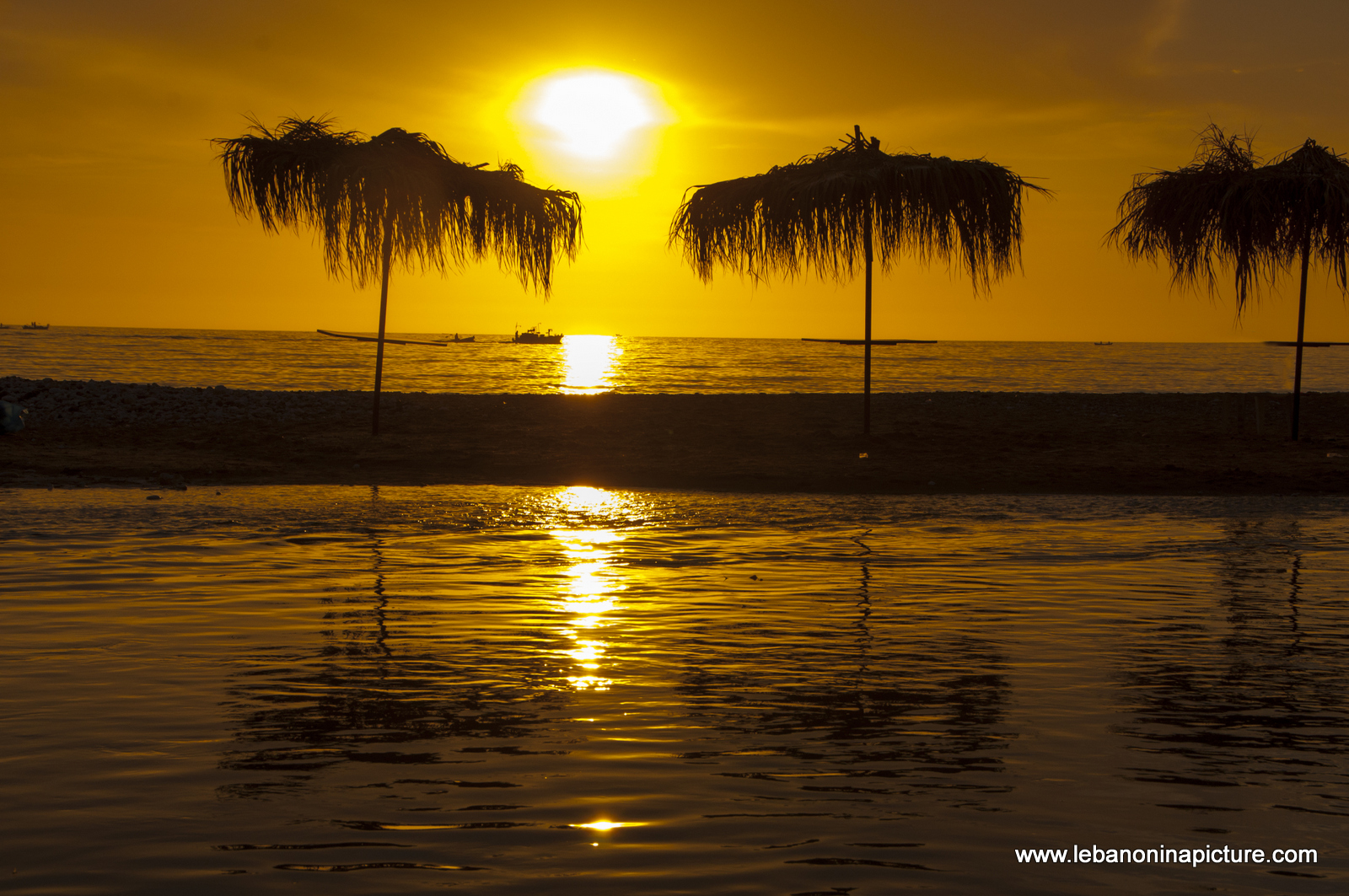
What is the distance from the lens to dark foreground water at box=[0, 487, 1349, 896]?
3.10 m

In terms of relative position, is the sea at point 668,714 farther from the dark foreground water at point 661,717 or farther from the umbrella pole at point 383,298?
the umbrella pole at point 383,298

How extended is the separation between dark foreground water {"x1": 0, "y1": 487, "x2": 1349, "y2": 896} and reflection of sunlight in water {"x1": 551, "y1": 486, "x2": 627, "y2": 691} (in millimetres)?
43

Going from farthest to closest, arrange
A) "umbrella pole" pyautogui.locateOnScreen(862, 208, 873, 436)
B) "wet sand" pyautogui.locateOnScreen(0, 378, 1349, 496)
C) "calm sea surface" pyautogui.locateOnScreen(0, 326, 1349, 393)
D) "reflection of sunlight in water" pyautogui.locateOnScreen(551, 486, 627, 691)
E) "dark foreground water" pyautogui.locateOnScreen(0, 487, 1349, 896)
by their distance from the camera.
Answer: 1. "calm sea surface" pyautogui.locateOnScreen(0, 326, 1349, 393)
2. "umbrella pole" pyautogui.locateOnScreen(862, 208, 873, 436)
3. "wet sand" pyautogui.locateOnScreen(0, 378, 1349, 496)
4. "reflection of sunlight in water" pyautogui.locateOnScreen(551, 486, 627, 691)
5. "dark foreground water" pyautogui.locateOnScreen(0, 487, 1349, 896)

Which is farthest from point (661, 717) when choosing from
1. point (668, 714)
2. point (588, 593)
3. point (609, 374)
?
point (609, 374)

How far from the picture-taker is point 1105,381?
52.8 metres

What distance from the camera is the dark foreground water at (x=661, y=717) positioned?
122 inches

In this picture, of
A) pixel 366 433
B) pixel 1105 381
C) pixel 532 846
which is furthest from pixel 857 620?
pixel 1105 381

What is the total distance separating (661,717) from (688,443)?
12579 mm

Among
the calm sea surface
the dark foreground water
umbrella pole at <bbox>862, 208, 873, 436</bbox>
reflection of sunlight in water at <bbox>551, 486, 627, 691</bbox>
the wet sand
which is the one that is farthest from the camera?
the calm sea surface

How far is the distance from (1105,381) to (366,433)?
1727 inches

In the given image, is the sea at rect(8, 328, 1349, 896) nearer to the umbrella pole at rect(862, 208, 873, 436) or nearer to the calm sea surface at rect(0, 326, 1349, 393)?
the umbrella pole at rect(862, 208, 873, 436)

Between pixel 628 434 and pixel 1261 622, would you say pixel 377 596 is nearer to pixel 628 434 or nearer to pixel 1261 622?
pixel 1261 622

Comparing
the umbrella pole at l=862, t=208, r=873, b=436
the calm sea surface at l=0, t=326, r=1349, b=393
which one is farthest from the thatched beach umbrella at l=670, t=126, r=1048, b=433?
the calm sea surface at l=0, t=326, r=1349, b=393

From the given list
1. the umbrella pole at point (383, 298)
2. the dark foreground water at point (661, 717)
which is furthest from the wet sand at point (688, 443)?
the dark foreground water at point (661, 717)
